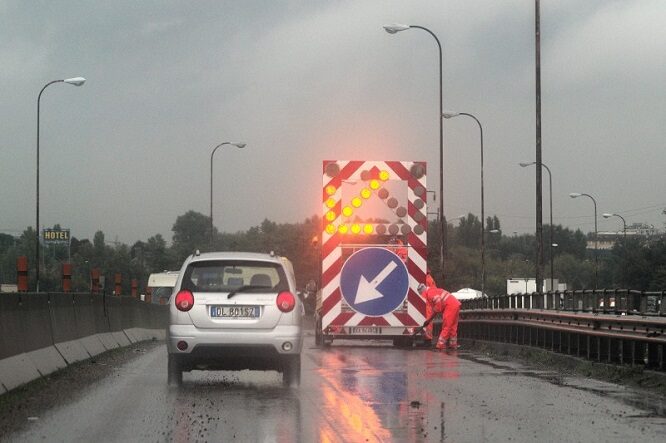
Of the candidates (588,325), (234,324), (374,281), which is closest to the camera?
(234,324)

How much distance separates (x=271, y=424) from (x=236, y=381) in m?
5.13

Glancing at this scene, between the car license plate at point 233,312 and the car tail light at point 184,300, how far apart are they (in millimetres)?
260

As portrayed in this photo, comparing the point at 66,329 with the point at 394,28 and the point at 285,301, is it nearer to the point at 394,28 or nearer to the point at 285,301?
the point at 285,301

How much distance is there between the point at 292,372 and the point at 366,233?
10.9 meters

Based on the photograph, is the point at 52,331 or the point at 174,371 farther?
the point at 52,331

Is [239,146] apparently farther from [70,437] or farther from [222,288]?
[70,437]

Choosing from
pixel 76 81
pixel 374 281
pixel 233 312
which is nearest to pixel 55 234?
pixel 76 81

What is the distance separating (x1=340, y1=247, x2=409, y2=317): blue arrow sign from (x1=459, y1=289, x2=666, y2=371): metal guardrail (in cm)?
211

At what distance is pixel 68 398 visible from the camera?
13.4 m

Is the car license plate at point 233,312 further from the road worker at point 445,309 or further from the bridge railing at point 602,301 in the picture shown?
the road worker at point 445,309

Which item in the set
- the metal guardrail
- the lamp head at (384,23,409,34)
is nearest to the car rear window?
the metal guardrail

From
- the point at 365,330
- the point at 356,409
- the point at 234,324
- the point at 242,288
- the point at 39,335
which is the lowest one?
the point at 356,409

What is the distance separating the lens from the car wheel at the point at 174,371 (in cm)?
1464

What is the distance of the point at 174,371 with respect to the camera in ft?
48.5
